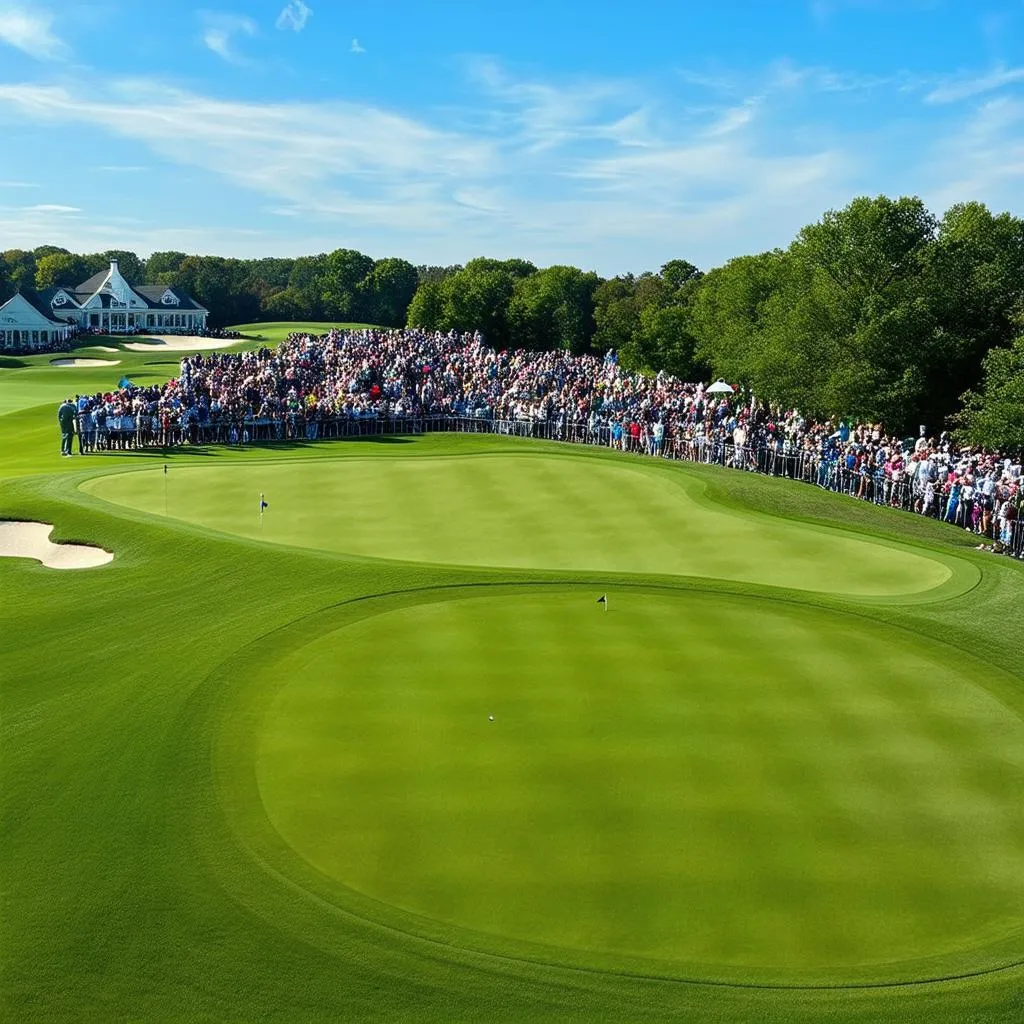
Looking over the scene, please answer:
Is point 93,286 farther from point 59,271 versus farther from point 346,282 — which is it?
point 346,282

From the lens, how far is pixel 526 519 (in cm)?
2762

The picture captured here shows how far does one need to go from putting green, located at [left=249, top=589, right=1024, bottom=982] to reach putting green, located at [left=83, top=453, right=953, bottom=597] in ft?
16.5

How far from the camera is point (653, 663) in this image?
16531 millimetres

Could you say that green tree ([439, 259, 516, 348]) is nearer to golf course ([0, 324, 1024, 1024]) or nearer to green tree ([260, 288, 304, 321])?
green tree ([260, 288, 304, 321])

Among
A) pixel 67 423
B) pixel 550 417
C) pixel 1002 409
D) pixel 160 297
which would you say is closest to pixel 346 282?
pixel 160 297

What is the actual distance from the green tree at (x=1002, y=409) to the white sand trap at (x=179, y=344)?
315ft

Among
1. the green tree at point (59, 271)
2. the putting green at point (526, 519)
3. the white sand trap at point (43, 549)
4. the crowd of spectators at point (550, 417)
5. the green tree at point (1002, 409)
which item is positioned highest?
the green tree at point (59, 271)

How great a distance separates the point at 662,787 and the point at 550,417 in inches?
1530

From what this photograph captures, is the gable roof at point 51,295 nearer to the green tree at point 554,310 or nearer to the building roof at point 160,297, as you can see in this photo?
the building roof at point 160,297

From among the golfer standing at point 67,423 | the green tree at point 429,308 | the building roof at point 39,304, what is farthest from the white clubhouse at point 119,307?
the golfer standing at point 67,423

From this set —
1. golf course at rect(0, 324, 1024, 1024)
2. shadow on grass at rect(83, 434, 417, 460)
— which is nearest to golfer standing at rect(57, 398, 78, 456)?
shadow on grass at rect(83, 434, 417, 460)

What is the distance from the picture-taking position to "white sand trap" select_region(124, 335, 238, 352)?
124 m

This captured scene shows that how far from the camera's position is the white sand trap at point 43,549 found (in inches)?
956

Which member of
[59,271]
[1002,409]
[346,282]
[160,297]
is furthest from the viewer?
[59,271]
